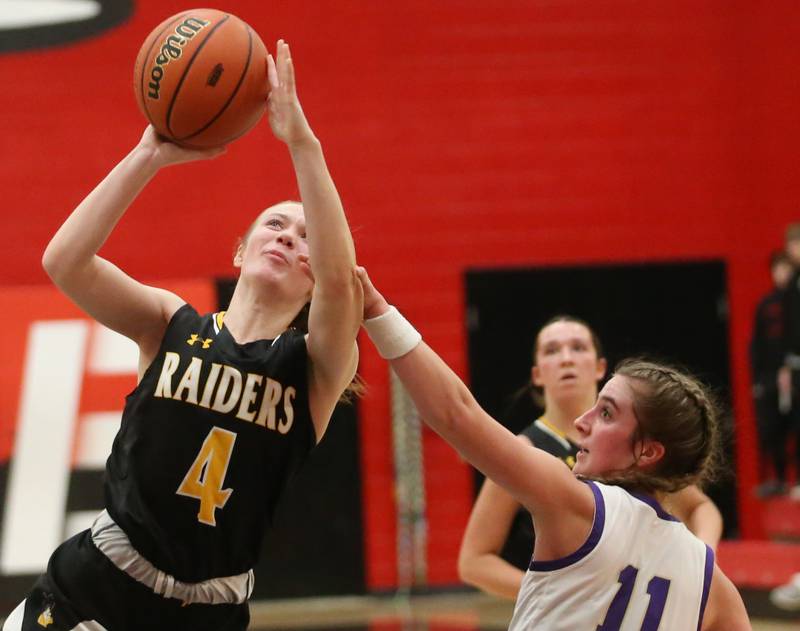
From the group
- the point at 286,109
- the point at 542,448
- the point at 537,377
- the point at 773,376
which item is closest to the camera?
the point at 286,109

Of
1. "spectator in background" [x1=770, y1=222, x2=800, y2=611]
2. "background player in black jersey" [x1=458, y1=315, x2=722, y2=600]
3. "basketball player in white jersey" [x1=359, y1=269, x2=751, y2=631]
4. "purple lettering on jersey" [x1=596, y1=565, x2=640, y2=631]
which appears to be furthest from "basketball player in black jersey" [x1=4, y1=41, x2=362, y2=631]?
"spectator in background" [x1=770, y1=222, x2=800, y2=611]

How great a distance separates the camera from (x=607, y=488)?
2.45 metres

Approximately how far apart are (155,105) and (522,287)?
6648 mm

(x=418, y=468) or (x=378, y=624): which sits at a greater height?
(x=418, y=468)

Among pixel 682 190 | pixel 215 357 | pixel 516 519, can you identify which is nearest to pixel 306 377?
pixel 215 357

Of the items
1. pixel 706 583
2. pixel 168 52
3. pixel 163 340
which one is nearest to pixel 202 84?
pixel 168 52

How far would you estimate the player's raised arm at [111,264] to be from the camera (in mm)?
2719

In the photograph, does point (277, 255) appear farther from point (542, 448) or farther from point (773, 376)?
point (773, 376)

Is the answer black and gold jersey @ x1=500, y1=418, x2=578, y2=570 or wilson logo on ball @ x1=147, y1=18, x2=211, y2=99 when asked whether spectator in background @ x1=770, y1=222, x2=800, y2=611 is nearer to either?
black and gold jersey @ x1=500, y1=418, x2=578, y2=570

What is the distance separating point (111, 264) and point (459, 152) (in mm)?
6839

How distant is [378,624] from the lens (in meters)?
7.66

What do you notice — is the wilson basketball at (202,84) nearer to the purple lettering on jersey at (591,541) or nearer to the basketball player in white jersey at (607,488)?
the basketball player in white jersey at (607,488)

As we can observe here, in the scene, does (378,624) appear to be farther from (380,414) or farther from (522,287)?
(522,287)

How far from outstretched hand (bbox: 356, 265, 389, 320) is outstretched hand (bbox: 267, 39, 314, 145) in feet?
1.02
